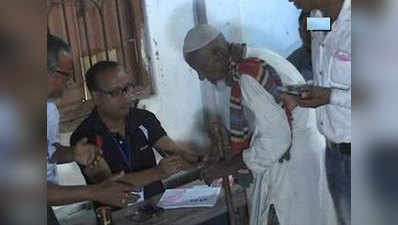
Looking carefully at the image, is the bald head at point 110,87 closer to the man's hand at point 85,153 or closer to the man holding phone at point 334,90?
the man's hand at point 85,153

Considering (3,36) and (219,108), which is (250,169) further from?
(3,36)

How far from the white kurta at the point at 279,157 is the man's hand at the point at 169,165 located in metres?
0.17

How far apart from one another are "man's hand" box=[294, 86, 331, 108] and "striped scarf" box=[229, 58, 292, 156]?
0.06 meters

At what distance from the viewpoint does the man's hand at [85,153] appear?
1.64 m

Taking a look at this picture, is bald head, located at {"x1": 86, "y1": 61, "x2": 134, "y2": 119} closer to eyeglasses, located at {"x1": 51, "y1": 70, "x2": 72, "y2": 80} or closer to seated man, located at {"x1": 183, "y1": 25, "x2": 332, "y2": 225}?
eyeglasses, located at {"x1": 51, "y1": 70, "x2": 72, "y2": 80}

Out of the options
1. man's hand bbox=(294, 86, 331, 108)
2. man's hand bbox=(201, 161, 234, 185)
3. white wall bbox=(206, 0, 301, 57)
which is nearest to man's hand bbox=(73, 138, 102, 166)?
man's hand bbox=(201, 161, 234, 185)

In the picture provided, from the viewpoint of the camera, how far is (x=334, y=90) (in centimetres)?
179

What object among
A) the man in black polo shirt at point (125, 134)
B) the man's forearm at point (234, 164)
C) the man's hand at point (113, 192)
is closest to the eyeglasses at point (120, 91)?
the man in black polo shirt at point (125, 134)

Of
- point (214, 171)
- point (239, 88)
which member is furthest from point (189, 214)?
point (239, 88)

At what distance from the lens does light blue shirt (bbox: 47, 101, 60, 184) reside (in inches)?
62.9

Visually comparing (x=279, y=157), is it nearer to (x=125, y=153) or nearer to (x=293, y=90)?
(x=293, y=90)

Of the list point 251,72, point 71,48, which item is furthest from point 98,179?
point 251,72

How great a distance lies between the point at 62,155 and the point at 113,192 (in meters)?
0.16

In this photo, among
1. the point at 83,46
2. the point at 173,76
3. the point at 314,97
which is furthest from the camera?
the point at 314,97
